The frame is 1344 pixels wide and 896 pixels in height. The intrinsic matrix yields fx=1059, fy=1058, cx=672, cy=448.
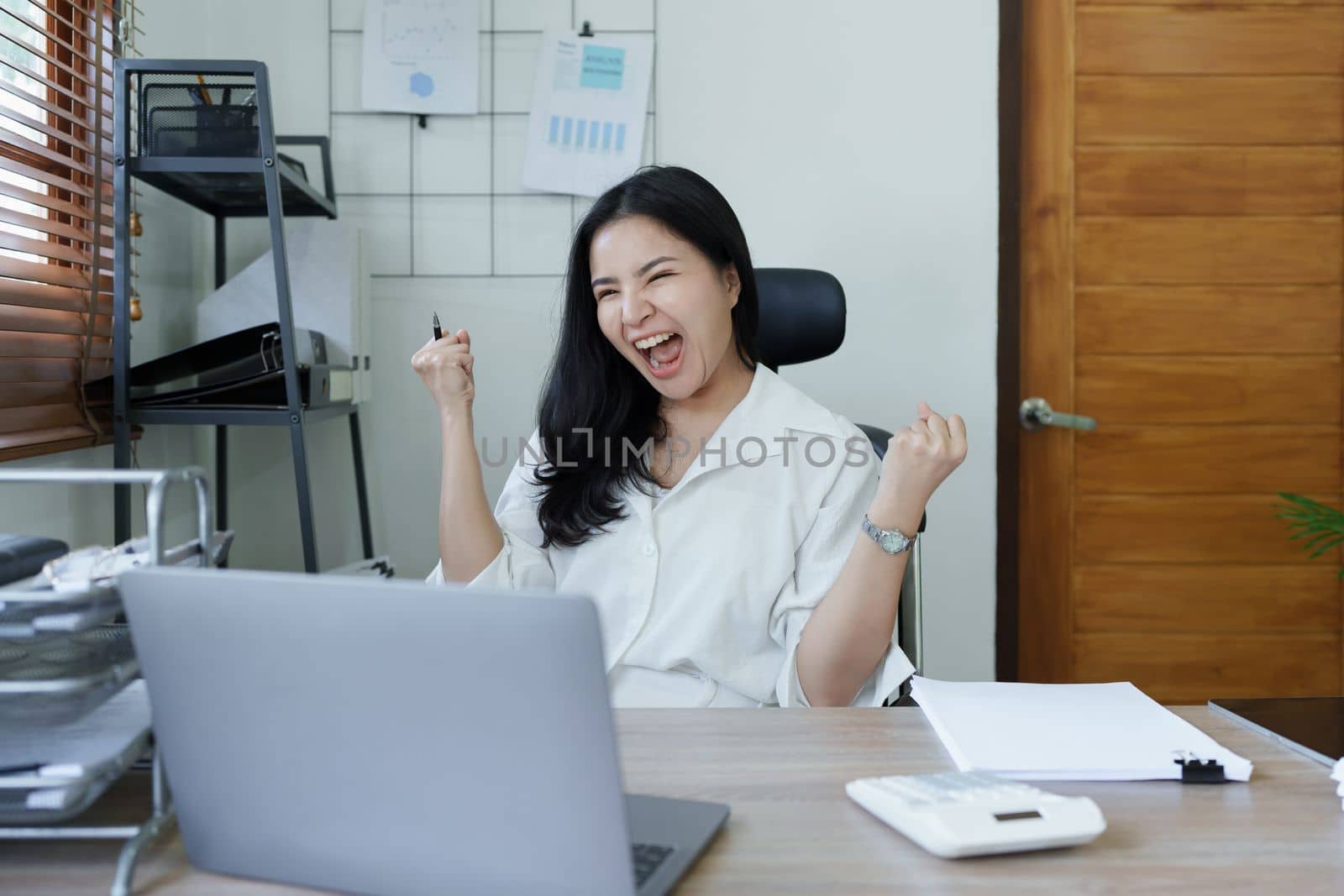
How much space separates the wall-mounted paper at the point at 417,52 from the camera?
223 centimetres

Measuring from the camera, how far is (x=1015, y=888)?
1.99 ft

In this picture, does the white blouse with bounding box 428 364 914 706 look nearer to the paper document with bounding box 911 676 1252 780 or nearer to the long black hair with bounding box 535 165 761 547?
the long black hair with bounding box 535 165 761 547

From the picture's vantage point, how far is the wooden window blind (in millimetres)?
1557

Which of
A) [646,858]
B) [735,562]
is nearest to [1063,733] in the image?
[646,858]

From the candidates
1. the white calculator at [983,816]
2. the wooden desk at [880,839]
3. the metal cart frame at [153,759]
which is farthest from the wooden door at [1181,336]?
the metal cart frame at [153,759]

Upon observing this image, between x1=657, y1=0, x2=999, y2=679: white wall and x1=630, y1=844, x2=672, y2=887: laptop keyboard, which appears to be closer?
x1=630, y1=844, x2=672, y2=887: laptop keyboard

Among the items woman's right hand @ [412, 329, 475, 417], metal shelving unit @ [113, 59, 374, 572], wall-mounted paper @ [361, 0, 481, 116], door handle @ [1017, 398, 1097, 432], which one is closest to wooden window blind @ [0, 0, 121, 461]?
metal shelving unit @ [113, 59, 374, 572]

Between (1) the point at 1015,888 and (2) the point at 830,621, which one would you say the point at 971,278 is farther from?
(1) the point at 1015,888

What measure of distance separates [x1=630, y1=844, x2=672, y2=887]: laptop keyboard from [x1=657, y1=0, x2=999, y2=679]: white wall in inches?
67.0

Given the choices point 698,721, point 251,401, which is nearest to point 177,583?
point 698,721

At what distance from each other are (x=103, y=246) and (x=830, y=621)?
4.78 feet

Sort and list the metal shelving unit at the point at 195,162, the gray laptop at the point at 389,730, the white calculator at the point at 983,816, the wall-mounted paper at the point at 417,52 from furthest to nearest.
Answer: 1. the wall-mounted paper at the point at 417,52
2. the metal shelving unit at the point at 195,162
3. the white calculator at the point at 983,816
4. the gray laptop at the point at 389,730

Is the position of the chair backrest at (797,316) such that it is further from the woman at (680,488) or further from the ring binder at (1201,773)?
the ring binder at (1201,773)

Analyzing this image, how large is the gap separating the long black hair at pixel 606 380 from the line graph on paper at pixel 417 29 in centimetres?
103
